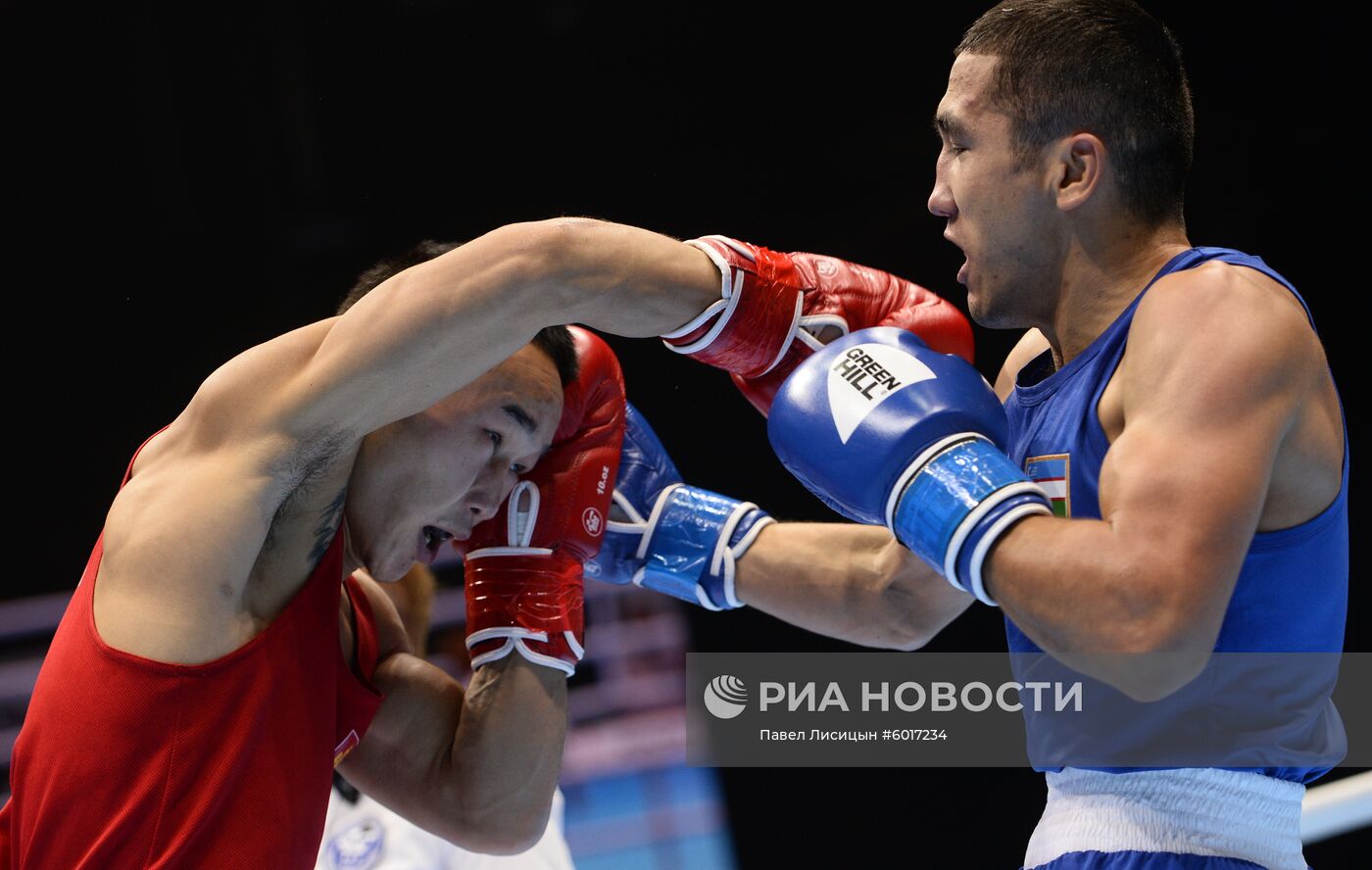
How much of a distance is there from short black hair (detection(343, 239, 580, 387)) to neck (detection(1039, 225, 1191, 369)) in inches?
40.4

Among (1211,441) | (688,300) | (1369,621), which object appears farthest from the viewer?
(1369,621)

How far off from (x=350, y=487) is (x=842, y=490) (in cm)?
103

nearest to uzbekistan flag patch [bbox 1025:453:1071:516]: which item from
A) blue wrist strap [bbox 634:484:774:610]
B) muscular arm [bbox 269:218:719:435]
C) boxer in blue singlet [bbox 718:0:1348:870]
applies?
boxer in blue singlet [bbox 718:0:1348:870]

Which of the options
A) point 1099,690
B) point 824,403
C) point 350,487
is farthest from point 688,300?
point 1099,690

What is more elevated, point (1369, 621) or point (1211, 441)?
point (1211, 441)

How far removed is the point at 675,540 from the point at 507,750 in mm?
605

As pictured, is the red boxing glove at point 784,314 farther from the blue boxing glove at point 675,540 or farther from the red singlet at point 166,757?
the red singlet at point 166,757

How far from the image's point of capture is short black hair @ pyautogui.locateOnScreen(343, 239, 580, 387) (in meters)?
2.69

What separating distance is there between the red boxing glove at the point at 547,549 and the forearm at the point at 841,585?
0.41 metres

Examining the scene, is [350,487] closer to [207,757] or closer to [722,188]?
[207,757]

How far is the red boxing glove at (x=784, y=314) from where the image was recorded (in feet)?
8.13

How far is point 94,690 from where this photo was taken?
7.11ft

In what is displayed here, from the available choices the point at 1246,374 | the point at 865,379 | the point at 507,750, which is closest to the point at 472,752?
the point at 507,750

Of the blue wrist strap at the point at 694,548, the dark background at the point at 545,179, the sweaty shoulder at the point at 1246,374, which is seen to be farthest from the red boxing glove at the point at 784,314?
the dark background at the point at 545,179
